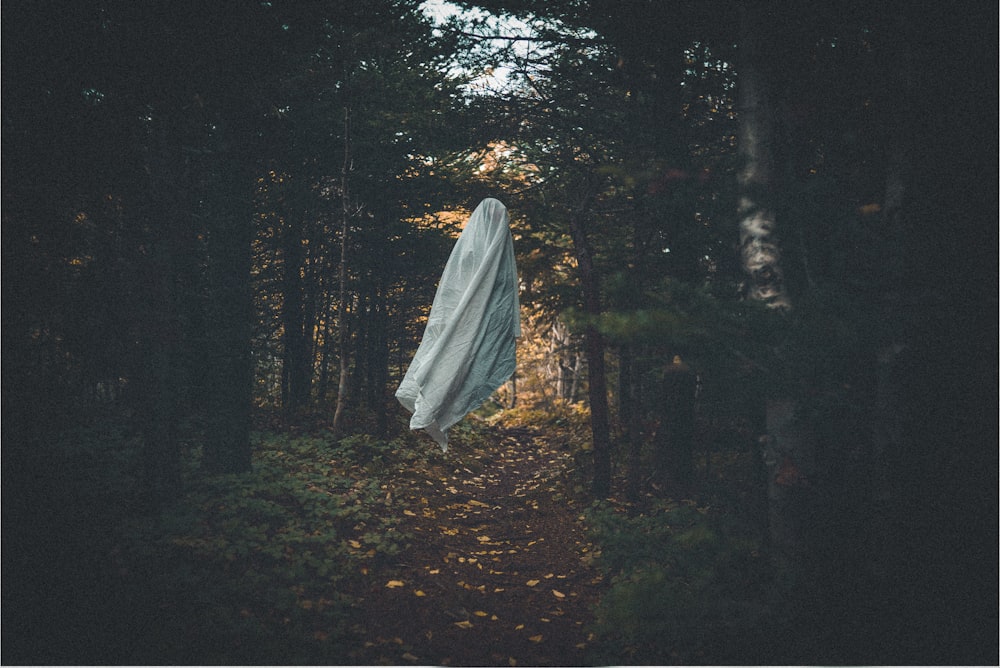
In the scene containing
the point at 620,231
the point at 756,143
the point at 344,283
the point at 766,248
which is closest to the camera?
the point at 766,248

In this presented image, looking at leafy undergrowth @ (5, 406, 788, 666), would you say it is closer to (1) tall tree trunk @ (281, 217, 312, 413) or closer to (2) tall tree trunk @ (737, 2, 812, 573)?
(2) tall tree trunk @ (737, 2, 812, 573)

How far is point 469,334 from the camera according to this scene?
18.0ft

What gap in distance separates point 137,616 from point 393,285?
7.68 meters

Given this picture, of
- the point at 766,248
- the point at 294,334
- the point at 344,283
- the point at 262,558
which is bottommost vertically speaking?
the point at 262,558

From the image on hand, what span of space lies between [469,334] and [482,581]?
2.40 m

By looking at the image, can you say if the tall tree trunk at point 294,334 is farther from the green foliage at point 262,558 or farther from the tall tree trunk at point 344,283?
the green foliage at point 262,558

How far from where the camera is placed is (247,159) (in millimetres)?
6695

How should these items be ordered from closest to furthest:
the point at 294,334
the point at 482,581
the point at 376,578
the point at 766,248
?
1. the point at 766,248
2. the point at 376,578
3. the point at 482,581
4. the point at 294,334

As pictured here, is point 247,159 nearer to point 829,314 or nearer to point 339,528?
point 339,528

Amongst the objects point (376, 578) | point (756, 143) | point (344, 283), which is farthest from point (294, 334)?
point (756, 143)

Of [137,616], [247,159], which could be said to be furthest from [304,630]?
[247,159]

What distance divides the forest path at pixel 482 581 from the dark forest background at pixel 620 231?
1.35 meters

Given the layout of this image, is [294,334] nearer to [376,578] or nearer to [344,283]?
[344,283]

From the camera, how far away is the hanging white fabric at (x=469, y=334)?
5.41 m
